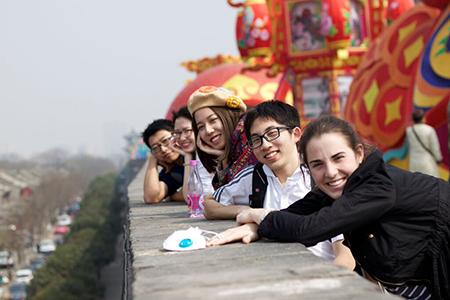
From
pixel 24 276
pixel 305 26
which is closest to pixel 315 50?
pixel 305 26

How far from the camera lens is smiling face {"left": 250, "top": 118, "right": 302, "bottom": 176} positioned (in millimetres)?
3656

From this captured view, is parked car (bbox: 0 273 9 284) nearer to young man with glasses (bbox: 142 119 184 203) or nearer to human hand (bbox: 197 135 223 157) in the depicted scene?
young man with glasses (bbox: 142 119 184 203)

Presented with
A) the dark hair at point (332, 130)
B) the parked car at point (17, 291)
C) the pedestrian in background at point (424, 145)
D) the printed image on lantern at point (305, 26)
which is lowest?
the parked car at point (17, 291)

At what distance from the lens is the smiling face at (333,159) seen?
9.75 feet

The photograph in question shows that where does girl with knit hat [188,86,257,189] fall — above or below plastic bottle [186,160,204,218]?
above

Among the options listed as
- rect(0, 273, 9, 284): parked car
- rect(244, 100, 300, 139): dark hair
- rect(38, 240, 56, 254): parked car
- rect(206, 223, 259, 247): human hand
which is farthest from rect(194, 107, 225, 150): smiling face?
rect(38, 240, 56, 254): parked car

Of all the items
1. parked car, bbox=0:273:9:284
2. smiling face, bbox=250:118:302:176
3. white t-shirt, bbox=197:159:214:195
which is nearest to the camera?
smiling face, bbox=250:118:302:176

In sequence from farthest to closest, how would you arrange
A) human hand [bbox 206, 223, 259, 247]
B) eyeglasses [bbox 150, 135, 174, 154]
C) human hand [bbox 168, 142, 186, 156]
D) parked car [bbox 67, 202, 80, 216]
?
1. parked car [bbox 67, 202, 80, 216]
2. eyeglasses [bbox 150, 135, 174, 154]
3. human hand [bbox 168, 142, 186, 156]
4. human hand [bbox 206, 223, 259, 247]

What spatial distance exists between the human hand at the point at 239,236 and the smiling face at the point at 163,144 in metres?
2.69

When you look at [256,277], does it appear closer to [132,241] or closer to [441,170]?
[132,241]

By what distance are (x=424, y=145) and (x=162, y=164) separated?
4908mm

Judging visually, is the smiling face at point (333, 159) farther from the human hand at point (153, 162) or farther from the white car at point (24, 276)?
the white car at point (24, 276)

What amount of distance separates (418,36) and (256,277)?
9297mm

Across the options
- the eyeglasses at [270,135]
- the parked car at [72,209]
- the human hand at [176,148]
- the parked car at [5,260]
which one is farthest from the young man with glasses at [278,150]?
the parked car at [72,209]
